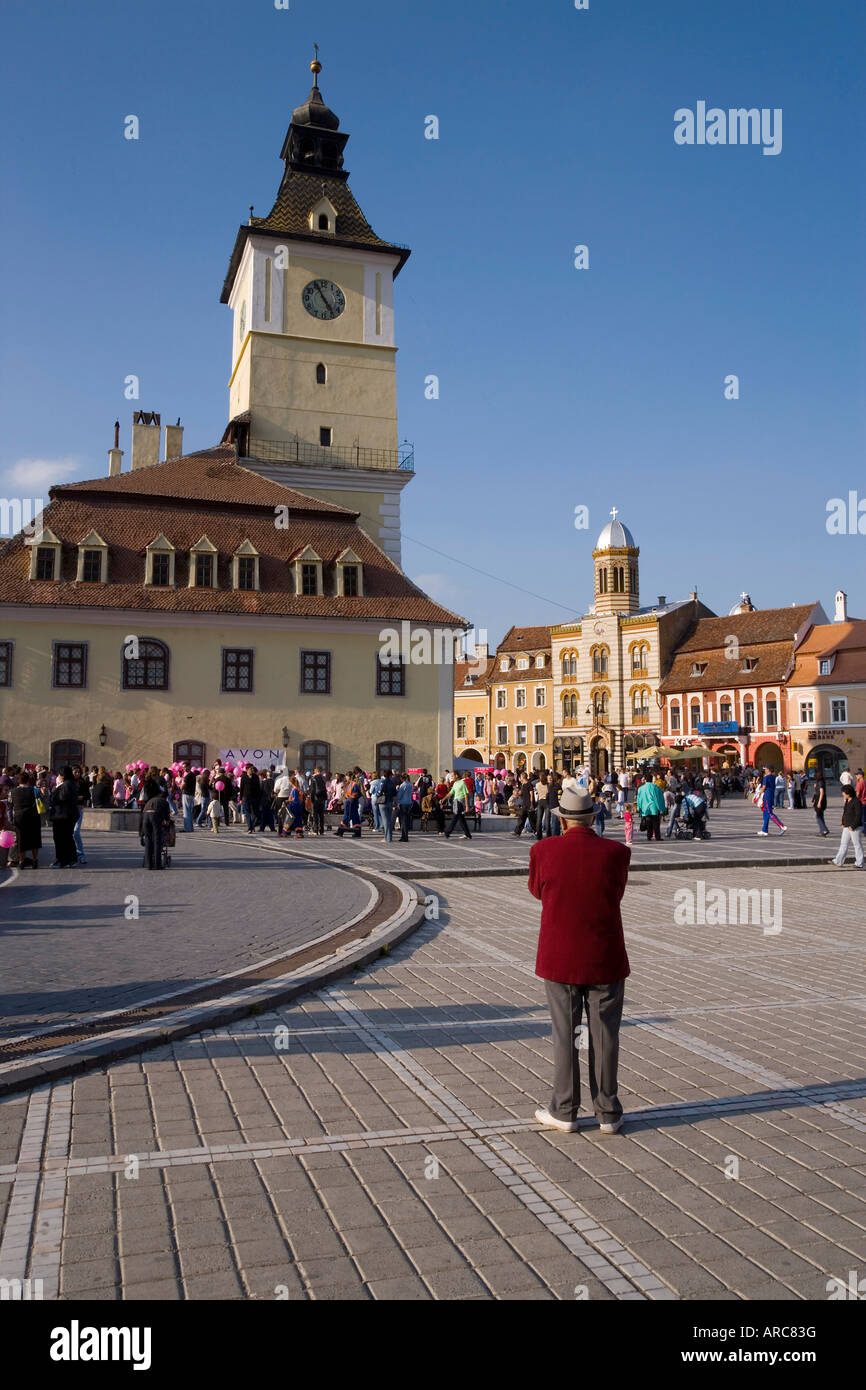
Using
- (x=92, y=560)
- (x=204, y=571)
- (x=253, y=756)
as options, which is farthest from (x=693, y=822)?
(x=92, y=560)

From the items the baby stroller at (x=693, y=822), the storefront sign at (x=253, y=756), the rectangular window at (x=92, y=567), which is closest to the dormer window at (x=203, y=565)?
the rectangular window at (x=92, y=567)

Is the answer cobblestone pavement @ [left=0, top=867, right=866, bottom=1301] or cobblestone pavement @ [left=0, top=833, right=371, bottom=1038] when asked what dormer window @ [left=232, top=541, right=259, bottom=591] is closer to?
cobblestone pavement @ [left=0, top=833, right=371, bottom=1038]

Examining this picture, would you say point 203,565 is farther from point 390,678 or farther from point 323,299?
point 323,299

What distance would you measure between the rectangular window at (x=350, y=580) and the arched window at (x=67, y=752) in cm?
1079

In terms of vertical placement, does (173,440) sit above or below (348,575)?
above

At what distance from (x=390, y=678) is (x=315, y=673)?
2.81 meters

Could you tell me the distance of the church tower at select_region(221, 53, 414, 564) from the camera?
152ft

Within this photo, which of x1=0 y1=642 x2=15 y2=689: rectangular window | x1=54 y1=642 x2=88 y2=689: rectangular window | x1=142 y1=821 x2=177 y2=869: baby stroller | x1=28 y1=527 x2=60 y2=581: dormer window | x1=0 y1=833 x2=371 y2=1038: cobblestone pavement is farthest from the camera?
x1=28 y1=527 x2=60 y2=581: dormer window

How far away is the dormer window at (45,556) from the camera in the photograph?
3581cm

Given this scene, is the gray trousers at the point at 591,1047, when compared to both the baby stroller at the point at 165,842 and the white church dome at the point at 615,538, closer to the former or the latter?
the baby stroller at the point at 165,842

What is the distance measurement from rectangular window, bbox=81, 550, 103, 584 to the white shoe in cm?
3366

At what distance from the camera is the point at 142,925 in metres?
11.3

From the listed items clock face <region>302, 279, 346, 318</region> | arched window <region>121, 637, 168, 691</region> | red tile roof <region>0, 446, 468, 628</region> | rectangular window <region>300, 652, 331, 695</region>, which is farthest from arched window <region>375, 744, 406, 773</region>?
clock face <region>302, 279, 346, 318</region>
